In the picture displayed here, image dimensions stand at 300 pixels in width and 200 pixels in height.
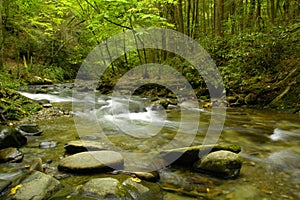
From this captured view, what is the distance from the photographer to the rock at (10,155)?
11.8 feet

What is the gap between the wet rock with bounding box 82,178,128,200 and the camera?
101 inches

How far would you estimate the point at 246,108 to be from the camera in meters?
8.11

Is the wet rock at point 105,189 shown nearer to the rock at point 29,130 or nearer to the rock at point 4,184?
the rock at point 4,184

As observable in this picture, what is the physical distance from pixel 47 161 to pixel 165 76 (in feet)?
31.8

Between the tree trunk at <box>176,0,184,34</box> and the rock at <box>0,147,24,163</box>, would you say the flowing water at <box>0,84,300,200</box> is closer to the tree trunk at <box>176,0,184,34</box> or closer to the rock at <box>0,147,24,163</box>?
the rock at <box>0,147,24,163</box>

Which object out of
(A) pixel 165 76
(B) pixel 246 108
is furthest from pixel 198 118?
(A) pixel 165 76

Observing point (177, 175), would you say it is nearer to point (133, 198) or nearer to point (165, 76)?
point (133, 198)

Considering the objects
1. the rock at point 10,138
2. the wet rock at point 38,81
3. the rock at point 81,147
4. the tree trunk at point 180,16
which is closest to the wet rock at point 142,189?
the rock at point 81,147

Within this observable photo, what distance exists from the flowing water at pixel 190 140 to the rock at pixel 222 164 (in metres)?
0.11

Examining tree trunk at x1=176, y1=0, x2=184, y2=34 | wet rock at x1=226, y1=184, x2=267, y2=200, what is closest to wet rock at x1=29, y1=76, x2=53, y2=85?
tree trunk at x1=176, y1=0, x2=184, y2=34

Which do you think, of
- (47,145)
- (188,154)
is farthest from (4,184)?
(188,154)

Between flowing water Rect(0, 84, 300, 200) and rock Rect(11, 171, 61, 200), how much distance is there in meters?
0.13

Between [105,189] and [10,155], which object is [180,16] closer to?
[10,155]

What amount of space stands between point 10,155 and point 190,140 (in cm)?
306
